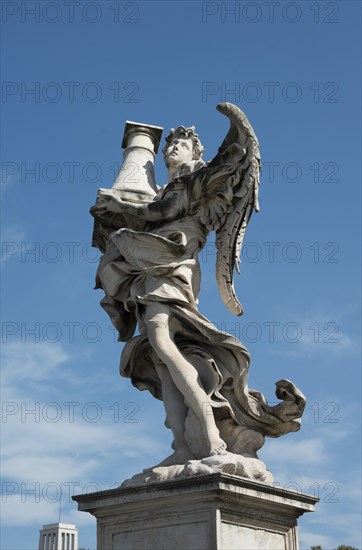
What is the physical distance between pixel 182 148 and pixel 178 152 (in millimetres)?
74

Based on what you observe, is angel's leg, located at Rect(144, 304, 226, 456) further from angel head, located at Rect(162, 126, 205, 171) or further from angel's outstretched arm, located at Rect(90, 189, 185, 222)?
angel head, located at Rect(162, 126, 205, 171)

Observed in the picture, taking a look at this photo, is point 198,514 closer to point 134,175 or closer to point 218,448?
point 218,448

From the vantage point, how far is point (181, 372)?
29.6 ft

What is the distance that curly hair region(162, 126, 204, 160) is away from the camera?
10.5 metres

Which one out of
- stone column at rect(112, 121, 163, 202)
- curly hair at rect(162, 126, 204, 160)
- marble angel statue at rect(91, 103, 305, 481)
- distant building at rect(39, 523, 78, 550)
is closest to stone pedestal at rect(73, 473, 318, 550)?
marble angel statue at rect(91, 103, 305, 481)

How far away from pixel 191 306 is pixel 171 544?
7.84 ft

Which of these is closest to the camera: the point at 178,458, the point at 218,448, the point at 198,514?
the point at 198,514

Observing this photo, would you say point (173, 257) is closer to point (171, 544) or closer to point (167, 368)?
point (167, 368)

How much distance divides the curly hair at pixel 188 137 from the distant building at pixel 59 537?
20.0 m

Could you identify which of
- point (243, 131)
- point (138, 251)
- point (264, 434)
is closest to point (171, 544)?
point (264, 434)

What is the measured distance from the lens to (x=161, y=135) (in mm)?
10922

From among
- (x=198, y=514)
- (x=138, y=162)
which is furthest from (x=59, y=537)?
(x=198, y=514)

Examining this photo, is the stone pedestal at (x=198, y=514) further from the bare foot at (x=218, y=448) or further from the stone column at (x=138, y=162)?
the stone column at (x=138, y=162)

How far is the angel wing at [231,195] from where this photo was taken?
974cm
